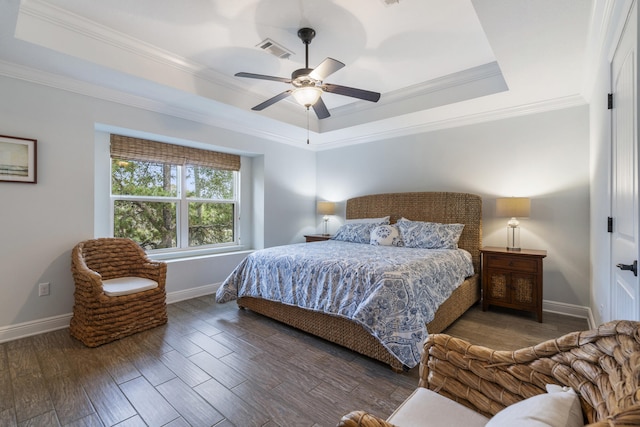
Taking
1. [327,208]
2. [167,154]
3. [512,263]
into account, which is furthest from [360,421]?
[327,208]

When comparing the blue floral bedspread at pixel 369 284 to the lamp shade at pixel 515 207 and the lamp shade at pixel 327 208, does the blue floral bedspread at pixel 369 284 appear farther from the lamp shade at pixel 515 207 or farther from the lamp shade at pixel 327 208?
the lamp shade at pixel 327 208

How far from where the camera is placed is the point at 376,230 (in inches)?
164

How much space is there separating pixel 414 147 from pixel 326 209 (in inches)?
69.4

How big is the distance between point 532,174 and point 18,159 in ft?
17.6

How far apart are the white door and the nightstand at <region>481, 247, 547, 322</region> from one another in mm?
1272

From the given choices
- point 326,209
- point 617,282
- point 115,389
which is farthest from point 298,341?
point 326,209

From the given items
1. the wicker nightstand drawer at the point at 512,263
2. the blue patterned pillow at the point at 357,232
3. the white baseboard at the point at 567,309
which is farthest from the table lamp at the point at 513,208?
the blue patterned pillow at the point at 357,232

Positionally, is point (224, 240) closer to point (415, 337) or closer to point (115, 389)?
point (115, 389)

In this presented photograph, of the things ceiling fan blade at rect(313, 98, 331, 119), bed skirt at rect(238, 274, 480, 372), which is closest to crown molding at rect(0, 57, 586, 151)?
ceiling fan blade at rect(313, 98, 331, 119)

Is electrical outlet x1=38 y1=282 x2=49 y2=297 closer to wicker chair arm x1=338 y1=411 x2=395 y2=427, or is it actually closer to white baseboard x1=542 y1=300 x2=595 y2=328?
wicker chair arm x1=338 y1=411 x2=395 y2=427

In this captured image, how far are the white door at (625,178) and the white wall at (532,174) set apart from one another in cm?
Answer: 165

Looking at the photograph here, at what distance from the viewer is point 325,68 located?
2293 mm

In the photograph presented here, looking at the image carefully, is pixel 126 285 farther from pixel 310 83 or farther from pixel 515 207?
pixel 515 207

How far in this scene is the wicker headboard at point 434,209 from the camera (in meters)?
3.80
